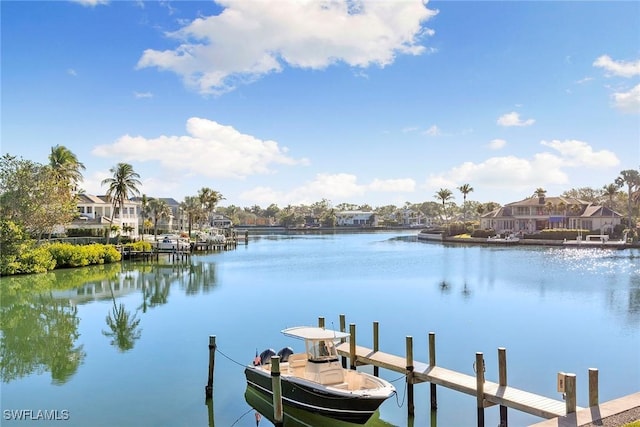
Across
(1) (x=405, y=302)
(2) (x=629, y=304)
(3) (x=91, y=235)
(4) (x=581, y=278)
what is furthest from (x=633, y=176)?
(3) (x=91, y=235)

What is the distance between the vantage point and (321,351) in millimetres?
16188

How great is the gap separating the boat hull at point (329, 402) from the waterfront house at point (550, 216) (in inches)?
3764

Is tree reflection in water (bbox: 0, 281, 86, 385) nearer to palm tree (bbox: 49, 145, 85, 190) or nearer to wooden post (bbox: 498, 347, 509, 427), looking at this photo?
wooden post (bbox: 498, 347, 509, 427)

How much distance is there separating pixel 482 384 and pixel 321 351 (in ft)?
15.0

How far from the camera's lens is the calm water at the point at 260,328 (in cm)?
1823

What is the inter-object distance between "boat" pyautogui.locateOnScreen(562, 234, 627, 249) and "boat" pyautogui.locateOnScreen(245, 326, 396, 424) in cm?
8078

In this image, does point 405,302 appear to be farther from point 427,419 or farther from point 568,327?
point 427,419

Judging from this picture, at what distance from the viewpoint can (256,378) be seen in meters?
17.8

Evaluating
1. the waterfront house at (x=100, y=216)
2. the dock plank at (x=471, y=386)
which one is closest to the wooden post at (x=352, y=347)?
the dock plank at (x=471, y=386)

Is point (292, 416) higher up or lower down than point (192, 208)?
lower down

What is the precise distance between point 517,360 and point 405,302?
1472 centimetres

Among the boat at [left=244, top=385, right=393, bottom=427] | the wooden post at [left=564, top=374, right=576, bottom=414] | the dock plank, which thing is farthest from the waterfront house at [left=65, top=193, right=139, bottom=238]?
the wooden post at [left=564, top=374, right=576, bottom=414]

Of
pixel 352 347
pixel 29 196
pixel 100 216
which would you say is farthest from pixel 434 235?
pixel 352 347

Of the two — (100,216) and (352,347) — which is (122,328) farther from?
(100,216)
